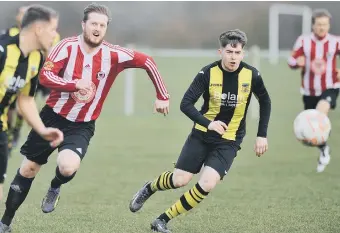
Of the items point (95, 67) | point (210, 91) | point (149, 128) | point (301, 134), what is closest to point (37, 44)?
point (95, 67)

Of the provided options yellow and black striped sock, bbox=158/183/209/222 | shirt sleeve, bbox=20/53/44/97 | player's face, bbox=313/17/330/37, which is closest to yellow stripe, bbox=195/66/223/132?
yellow and black striped sock, bbox=158/183/209/222

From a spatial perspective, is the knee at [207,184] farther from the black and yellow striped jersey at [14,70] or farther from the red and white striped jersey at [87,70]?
the black and yellow striped jersey at [14,70]

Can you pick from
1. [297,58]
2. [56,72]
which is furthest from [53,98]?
[297,58]

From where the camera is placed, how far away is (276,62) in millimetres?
30703

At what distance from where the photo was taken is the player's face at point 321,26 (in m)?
10.4

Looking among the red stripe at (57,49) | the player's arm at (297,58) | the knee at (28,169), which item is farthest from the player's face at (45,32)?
the player's arm at (297,58)

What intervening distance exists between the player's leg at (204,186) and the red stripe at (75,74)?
119 cm

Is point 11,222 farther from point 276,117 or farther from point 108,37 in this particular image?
point 108,37

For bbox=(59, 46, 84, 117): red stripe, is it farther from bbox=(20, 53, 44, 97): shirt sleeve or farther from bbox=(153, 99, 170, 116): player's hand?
bbox=(20, 53, 44, 97): shirt sleeve

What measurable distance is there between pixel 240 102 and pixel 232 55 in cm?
44

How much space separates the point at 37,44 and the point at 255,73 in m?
2.07

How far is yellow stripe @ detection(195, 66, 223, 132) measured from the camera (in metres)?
6.69

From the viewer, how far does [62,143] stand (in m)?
6.42

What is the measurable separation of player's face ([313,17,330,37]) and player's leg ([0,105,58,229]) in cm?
521
